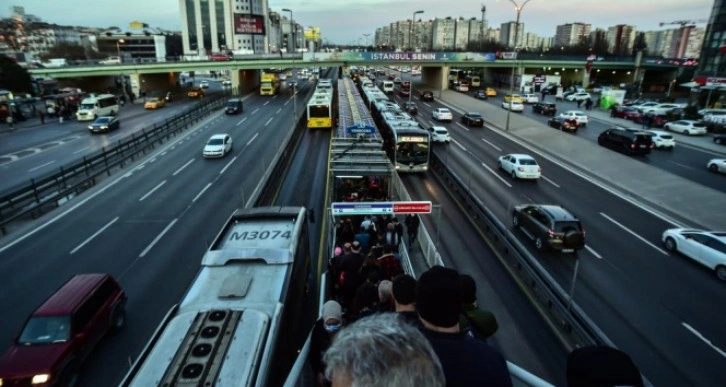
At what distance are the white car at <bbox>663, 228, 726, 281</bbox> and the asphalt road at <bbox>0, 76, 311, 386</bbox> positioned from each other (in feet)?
63.4

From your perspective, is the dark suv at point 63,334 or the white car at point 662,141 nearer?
the dark suv at point 63,334

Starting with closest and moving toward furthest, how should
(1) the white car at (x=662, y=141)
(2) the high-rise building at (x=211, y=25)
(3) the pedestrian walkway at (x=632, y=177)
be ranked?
(3) the pedestrian walkway at (x=632, y=177) < (1) the white car at (x=662, y=141) < (2) the high-rise building at (x=211, y=25)

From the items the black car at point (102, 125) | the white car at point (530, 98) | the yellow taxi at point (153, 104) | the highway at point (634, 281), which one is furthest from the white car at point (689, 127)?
the yellow taxi at point (153, 104)

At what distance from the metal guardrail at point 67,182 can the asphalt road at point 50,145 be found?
1685 millimetres

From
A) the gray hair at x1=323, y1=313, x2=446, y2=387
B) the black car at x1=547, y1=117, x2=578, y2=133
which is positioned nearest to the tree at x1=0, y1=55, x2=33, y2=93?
the black car at x1=547, y1=117, x2=578, y2=133

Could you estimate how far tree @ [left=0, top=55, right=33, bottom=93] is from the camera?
199ft

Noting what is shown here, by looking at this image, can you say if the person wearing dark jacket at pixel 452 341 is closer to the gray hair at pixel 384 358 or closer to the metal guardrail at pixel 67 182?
the gray hair at pixel 384 358

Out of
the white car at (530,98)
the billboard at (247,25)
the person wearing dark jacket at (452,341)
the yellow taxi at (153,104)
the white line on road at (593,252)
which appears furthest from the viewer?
the billboard at (247,25)

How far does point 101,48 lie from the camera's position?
168000 millimetres

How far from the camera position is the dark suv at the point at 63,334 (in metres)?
9.49

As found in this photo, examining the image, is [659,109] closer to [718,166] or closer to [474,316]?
[718,166]

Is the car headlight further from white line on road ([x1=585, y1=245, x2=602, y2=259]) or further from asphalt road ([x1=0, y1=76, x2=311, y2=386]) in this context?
white line on road ([x1=585, y1=245, x2=602, y2=259])

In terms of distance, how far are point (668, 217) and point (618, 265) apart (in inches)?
327

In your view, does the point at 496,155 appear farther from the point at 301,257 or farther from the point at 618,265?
the point at 301,257
